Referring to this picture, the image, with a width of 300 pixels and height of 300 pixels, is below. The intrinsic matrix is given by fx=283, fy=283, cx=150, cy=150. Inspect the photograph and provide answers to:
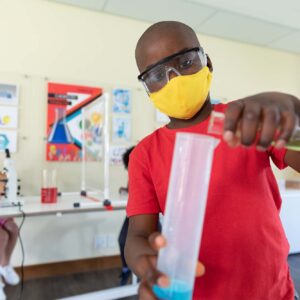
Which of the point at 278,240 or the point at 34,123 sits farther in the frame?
the point at 34,123

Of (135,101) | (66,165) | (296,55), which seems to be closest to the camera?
(66,165)

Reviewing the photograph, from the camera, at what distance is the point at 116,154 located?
2828 millimetres

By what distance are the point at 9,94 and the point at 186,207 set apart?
7.97 feet

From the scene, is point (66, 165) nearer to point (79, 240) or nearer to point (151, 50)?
point (79, 240)

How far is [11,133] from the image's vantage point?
2439 mm

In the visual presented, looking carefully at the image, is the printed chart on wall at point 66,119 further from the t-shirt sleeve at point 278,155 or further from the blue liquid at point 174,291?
the blue liquid at point 174,291

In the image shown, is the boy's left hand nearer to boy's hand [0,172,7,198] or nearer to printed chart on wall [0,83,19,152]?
boy's hand [0,172,7,198]

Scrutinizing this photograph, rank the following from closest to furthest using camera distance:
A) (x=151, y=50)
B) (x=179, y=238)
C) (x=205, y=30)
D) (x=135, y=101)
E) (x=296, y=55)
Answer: (x=179, y=238) < (x=151, y=50) < (x=135, y=101) < (x=205, y=30) < (x=296, y=55)

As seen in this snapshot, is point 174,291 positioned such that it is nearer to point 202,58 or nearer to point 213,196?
point 213,196

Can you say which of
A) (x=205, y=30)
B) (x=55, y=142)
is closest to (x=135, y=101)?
(x=55, y=142)

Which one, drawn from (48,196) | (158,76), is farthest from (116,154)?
(158,76)

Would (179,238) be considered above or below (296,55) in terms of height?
below

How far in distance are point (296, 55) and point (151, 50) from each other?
3679 mm

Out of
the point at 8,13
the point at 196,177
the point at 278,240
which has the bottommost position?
the point at 278,240
